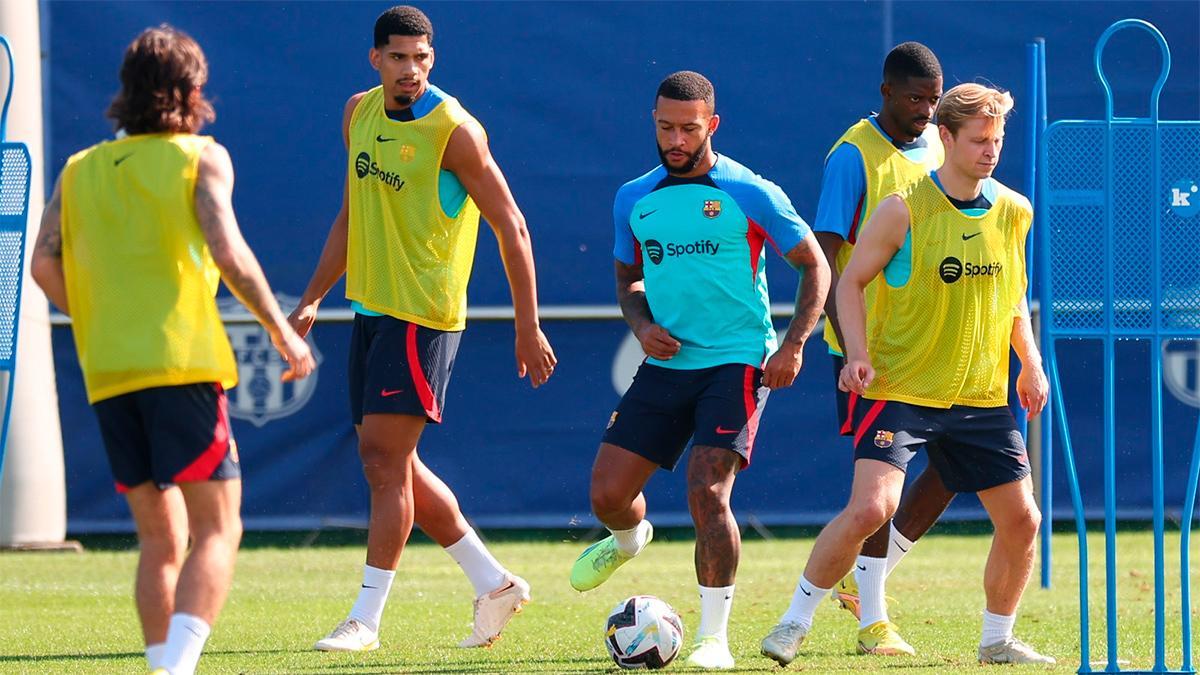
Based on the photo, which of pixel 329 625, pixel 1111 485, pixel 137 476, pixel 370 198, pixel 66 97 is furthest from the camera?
pixel 66 97

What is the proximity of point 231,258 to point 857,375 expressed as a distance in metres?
2.07

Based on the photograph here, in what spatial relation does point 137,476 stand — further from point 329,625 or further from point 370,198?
point 329,625

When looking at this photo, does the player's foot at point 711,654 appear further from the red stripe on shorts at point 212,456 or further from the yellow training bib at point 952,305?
the red stripe on shorts at point 212,456

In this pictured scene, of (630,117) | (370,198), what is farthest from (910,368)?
(630,117)

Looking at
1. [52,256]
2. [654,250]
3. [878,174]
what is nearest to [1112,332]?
[878,174]

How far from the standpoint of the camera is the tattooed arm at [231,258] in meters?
4.63

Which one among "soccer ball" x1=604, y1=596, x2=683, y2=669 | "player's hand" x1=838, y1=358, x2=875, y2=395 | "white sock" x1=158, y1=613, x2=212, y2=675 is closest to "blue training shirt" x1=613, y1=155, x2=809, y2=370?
"player's hand" x1=838, y1=358, x2=875, y2=395

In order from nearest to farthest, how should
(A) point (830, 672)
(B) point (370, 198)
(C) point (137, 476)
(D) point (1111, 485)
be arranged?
(C) point (137, 476) → (D) point (1111, 485) → (A) point (830, 672) → (B) point (370, 198)

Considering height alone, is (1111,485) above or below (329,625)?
above

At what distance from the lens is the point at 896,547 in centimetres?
676

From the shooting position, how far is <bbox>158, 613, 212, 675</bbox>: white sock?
4621mm

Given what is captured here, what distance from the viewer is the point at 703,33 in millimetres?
10945

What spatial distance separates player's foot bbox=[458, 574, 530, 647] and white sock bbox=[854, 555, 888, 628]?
1.28m

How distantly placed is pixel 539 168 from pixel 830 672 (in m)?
5.69
